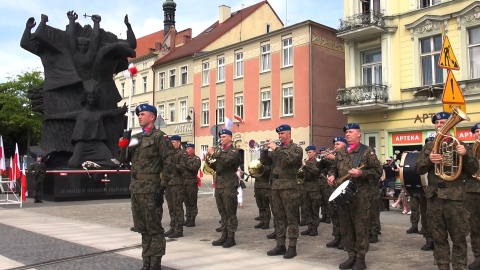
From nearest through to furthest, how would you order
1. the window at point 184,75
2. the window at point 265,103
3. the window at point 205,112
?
the window at point 265,103
the window at point 205,112
the window at point 184,75

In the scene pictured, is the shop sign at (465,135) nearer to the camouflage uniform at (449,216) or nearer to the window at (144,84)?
the camouflage uniform at (449,216)

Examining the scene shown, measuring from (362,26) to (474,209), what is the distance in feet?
67.5

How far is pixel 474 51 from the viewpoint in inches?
938

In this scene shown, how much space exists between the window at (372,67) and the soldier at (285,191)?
66.8 ft

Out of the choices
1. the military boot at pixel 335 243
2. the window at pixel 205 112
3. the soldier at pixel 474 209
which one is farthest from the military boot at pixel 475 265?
the window at pixel 205 112

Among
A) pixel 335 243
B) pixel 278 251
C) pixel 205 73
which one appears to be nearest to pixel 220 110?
pixel 205 73

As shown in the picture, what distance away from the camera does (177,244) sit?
966 centimetres

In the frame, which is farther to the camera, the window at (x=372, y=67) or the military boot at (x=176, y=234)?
the window at (x=372, y=67)

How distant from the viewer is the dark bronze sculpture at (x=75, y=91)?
21172 millimetres

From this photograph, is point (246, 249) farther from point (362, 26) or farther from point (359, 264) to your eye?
point (362, 26)

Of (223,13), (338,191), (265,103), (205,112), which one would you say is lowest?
(338,191)

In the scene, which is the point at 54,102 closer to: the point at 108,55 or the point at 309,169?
the point at 108,55

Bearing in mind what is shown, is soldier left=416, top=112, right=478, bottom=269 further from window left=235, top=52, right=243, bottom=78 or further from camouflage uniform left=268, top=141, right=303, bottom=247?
window left=235, top=52, right=243, bottom=78

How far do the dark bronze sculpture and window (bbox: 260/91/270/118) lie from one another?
1406 centimetres
